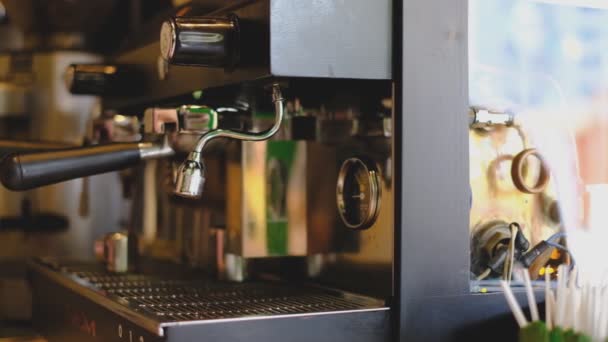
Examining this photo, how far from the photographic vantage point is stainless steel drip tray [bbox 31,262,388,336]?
1001 millimetres

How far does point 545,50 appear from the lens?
117 cm

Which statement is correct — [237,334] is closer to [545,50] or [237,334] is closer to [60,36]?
[545,50]

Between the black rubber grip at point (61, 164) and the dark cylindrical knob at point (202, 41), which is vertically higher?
the dark cylindrical knob at point (202, 41)

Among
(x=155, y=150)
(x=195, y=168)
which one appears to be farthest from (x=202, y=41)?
(x=155, y=150)

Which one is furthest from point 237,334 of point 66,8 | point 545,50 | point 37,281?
point 66,8

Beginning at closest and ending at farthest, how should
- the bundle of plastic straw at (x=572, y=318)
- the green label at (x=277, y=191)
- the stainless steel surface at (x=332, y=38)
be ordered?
the bundle of plastic straw at (x=572, y=318)
the stainless steel surface at (x=332, y=38)
the green label at (x=277, y=191)

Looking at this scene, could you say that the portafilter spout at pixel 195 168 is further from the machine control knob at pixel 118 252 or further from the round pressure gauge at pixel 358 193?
the machine control knob at pixel 118 252

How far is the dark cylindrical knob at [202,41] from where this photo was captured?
101 cm

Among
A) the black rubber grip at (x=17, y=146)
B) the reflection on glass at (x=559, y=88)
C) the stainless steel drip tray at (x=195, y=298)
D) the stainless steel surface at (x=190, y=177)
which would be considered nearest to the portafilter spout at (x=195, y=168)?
the stainless steel surface at (x=190, y=177)

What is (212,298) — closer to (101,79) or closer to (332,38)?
(332,38)

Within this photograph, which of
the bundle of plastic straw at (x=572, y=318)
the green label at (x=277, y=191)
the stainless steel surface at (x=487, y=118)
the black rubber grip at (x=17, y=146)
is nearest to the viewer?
the bundle of plastic straw at (x=572, y=318)

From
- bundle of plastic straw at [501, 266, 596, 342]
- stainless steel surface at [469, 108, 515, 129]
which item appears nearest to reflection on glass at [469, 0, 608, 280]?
stainless steel surface at [469, 108, 515, 129]

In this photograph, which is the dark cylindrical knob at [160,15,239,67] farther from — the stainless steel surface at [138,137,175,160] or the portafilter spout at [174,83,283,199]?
the stainless steel surface at [138,137,175,160]

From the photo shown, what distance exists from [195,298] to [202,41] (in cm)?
33
